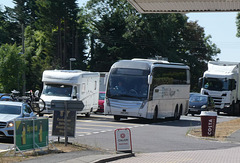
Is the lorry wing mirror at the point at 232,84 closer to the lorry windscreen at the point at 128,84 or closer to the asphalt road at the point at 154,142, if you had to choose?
the lorry windscreen at the point at 128,84

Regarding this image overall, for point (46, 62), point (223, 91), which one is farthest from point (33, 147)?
→ point (46, 62)

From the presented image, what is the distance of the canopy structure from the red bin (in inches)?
181

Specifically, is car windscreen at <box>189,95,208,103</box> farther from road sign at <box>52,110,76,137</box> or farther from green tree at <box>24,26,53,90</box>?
green tree at <box>24,26,53,90</box>

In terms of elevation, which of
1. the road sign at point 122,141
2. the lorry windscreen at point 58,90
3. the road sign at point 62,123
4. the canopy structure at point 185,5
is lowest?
the road sign at point 122,141

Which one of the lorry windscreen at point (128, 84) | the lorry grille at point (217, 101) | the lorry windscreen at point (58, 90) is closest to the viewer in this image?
the lorry windscreen at point (128, 84)

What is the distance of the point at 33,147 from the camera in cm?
1505

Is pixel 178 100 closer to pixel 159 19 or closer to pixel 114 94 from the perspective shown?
pixel 114 94

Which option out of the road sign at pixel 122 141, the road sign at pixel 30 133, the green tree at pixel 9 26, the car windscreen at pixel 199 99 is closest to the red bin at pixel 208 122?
the road sign at pixel 122 141

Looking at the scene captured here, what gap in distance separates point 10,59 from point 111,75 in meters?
26.9

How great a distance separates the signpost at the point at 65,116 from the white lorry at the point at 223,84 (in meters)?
29.8

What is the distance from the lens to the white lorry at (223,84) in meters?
45.2

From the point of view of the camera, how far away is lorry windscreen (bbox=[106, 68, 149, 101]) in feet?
99.0

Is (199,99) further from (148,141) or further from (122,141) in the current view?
(122,141)

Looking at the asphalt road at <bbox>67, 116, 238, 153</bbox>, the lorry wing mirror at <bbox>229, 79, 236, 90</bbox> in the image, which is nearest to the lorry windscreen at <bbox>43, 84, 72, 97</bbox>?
the asphalt road at <bbox>67, 116, 238, 153</bbox>
